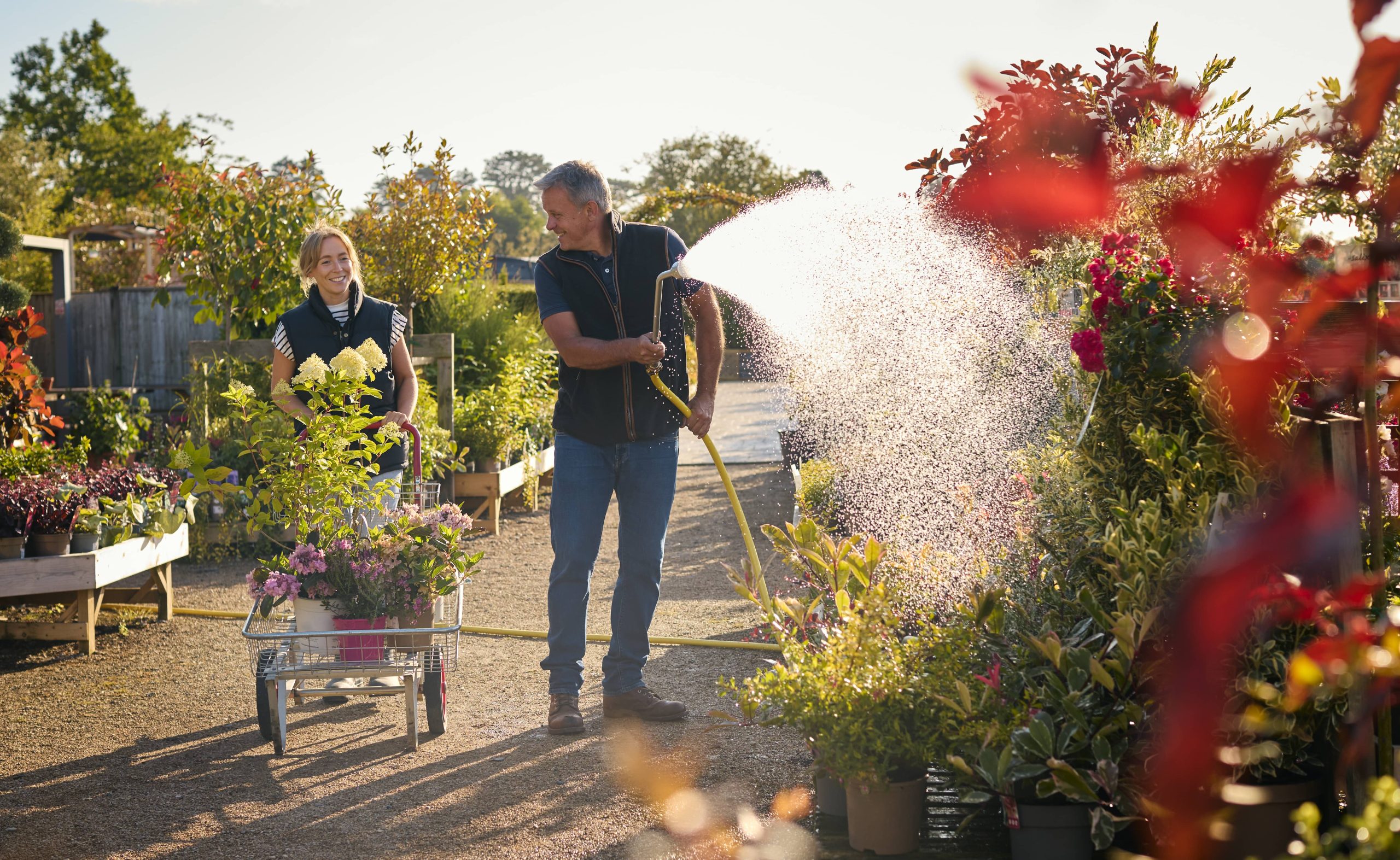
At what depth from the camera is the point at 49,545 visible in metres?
5.12

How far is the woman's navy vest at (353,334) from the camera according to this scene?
4.55m

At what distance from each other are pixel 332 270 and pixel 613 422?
141 cm

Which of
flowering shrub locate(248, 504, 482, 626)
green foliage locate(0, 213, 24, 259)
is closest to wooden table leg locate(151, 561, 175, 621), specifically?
flowering shrub locate(248, 504, 482, 626)

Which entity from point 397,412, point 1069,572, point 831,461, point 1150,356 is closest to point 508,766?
point 397,412

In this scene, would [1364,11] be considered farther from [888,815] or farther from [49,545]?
[49,545]

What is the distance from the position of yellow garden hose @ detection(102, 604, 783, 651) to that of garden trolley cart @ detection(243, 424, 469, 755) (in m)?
0.92

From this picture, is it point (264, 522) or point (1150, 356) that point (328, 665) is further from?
point (1150, 356)

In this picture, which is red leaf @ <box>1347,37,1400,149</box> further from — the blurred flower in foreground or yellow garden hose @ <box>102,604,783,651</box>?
yellow garden hose @ <box>102,604,783,651</box>

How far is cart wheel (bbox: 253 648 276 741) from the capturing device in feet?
12.9

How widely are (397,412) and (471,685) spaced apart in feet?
3.91

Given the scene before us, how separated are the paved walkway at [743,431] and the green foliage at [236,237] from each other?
12.1 feet

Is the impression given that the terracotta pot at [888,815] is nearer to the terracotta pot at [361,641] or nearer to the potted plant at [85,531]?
the terracotta pot at [361,641]

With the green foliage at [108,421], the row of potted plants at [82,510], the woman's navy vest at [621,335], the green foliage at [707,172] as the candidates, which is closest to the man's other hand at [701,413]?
the woman's navy vest at [621,335]

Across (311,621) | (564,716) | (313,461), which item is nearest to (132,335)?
(313,461)
